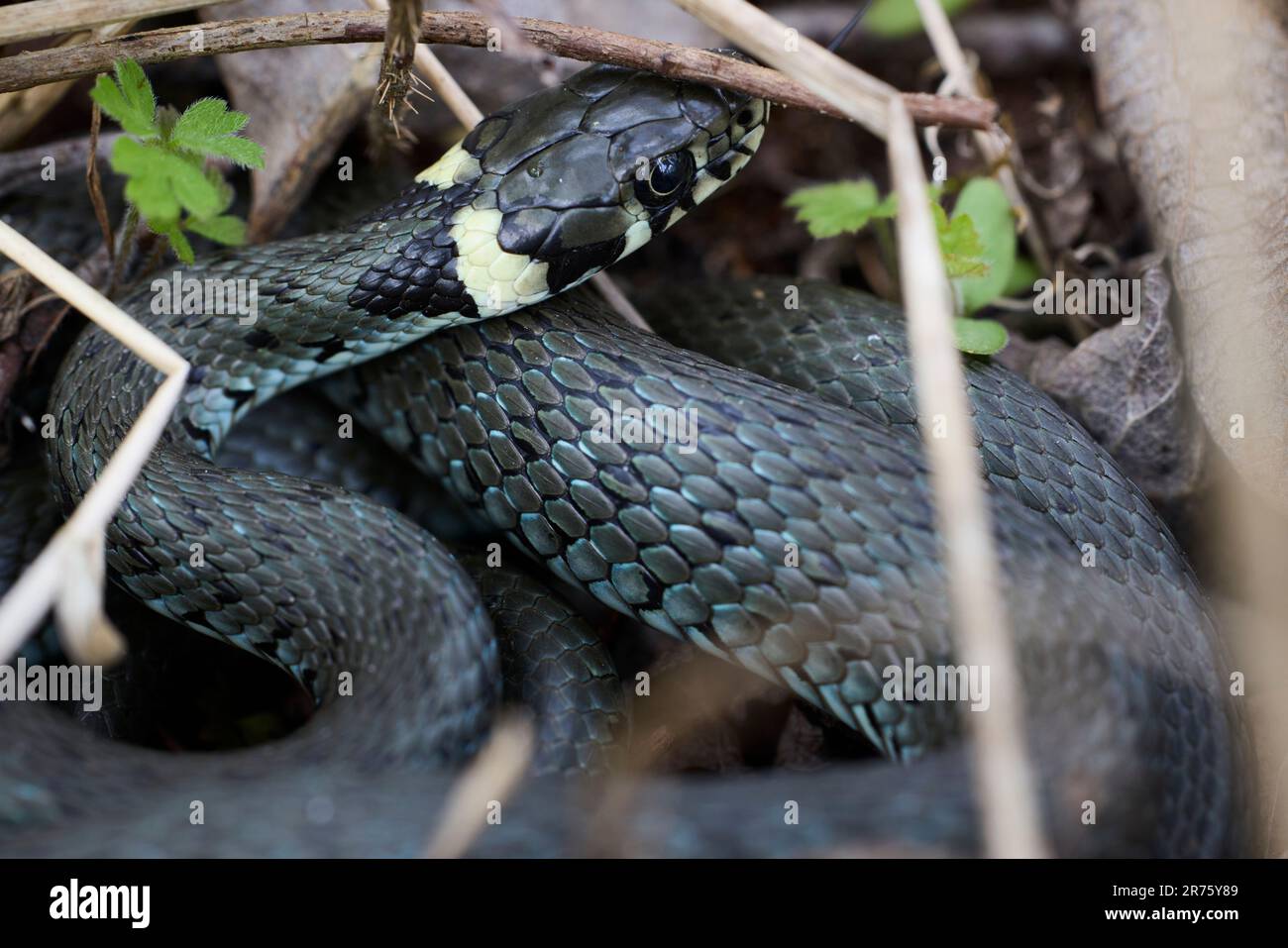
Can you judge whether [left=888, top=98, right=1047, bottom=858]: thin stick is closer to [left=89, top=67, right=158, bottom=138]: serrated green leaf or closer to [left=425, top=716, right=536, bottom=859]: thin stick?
[left=425, top=716, right=536, bottom=859]: thin stick

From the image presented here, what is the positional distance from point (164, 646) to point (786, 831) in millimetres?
1962

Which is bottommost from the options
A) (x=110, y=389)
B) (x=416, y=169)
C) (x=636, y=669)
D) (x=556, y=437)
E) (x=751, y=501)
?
(x=636, y=669)

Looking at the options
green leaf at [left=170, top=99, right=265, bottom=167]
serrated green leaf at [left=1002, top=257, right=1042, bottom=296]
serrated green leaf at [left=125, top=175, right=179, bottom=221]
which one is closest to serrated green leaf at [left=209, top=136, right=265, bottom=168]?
green leaf at [left=170, top=99, right=265, bottom=167]

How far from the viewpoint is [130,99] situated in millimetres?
2617

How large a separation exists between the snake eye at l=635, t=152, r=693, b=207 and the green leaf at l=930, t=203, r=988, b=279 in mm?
709

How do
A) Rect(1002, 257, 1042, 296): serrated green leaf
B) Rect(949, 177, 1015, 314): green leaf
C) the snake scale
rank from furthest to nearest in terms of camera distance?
Rect(1002, 257, 1042, 296): serrated green leaf, Rect(949, 177, 1015, 314): green leaf, the snake scale

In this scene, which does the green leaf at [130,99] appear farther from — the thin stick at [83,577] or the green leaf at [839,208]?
the green leaf at [839,208]

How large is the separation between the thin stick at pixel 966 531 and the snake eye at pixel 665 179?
88cm

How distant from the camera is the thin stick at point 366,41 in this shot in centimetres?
280

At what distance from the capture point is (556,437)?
9.04 feet

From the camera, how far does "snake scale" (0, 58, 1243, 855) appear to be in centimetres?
204
